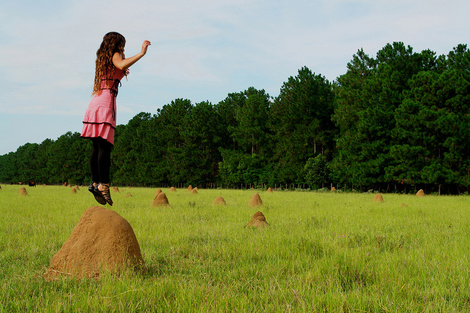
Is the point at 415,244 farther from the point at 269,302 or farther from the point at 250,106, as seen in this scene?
the point at 250,106

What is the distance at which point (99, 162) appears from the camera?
3555mm

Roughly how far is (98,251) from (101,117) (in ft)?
6.35

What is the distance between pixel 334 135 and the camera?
161 ft

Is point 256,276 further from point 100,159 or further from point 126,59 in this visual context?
point 126,59

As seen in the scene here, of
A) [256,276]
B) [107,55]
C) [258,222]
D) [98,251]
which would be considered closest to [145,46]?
[107,55]

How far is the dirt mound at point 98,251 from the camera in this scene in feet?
13.9

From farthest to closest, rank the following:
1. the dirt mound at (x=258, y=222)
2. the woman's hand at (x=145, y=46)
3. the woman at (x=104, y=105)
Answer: the dirt mound at (x=258, y=222) → the woman at (x=104, y=105) → the woman's hand at (x=145, y=46)

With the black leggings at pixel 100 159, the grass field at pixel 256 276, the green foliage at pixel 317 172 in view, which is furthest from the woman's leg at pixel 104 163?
the green foliage at pixel 317 172

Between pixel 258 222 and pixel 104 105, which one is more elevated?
pixel 104 105

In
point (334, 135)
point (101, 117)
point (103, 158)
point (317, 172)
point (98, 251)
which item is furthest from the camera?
point (334, 135)

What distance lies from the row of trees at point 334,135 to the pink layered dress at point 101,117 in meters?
33.1

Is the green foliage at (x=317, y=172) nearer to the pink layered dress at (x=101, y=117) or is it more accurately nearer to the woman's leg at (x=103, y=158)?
the woman's leg at (x=103, y=158)

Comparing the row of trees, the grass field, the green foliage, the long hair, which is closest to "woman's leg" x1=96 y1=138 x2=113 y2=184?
the long hair

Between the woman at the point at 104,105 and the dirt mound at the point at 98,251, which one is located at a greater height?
the woman at the point at 104,105
